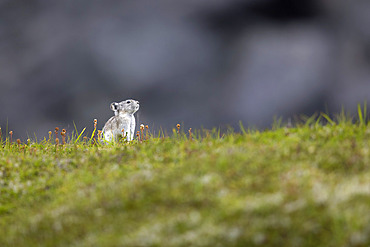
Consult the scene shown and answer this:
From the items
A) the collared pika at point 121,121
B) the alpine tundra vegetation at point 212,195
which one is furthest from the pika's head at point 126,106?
the alpine tundra vegetation at point 212,195

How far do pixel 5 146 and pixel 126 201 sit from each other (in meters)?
11.1

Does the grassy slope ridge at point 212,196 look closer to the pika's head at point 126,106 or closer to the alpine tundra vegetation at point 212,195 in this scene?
the alpine tundra vegetation at point 212,195

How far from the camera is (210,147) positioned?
14.0m

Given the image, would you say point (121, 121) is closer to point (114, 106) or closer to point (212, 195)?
point (114, 106)

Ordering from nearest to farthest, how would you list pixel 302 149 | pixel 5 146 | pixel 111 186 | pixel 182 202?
pixel 182 202, pixel 111 186, pixel 302 149, pixel 5 146

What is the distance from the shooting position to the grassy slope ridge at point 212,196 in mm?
8641

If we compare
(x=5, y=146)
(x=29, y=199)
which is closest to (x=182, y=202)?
(x=29, y=199)

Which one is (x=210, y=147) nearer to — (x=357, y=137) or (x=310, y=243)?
(x=357, y=137)

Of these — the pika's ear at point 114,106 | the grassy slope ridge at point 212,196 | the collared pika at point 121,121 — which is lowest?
the grassy slope ridge at point 212,196

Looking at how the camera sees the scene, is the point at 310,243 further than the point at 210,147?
No

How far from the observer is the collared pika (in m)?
22.8

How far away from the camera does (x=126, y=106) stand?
77.8ft

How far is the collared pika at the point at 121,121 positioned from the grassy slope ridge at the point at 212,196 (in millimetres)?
7993

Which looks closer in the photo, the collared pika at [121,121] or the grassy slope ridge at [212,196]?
the grassy slope ridge at [212,196]
